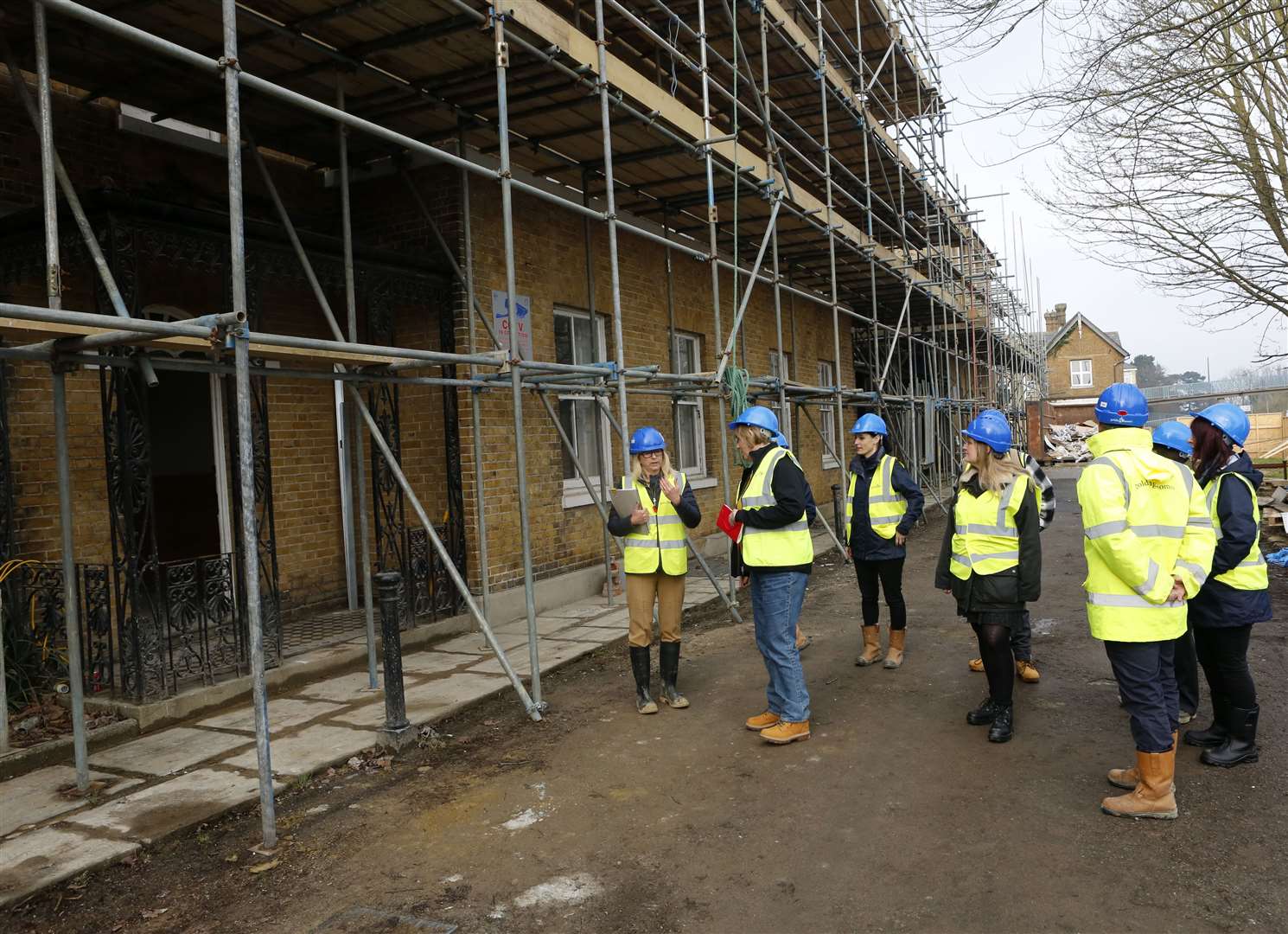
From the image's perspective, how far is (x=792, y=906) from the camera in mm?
3365

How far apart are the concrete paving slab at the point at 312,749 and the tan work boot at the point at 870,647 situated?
140 inches

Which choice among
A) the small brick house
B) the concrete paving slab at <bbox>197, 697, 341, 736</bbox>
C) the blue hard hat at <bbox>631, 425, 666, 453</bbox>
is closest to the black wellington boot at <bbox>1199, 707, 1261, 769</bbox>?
the blue hard hat at <bbox>631, 425, 666, 453</bbox>

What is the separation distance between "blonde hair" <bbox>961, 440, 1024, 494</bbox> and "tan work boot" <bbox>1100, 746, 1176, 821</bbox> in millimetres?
1638

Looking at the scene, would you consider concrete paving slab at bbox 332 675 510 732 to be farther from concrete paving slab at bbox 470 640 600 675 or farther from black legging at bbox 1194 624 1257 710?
black legging at bbox 1194 624 1257 710

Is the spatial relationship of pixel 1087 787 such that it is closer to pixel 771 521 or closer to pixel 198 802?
pixel 771 521

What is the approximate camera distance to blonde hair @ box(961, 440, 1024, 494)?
16.8ft

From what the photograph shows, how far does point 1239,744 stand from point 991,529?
157 centimetres

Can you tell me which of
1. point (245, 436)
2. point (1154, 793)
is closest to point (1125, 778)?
point (1154, 793)

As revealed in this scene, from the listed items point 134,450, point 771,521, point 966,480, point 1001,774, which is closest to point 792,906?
point 1001,774

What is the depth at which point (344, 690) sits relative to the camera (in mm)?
6352

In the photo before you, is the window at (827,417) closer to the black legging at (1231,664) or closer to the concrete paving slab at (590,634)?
the concrete paving slab at (590,634)

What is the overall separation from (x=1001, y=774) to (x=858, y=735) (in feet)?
2.87

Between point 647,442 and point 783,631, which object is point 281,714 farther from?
point 783,631

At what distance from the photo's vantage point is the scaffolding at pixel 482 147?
4.26 meters
